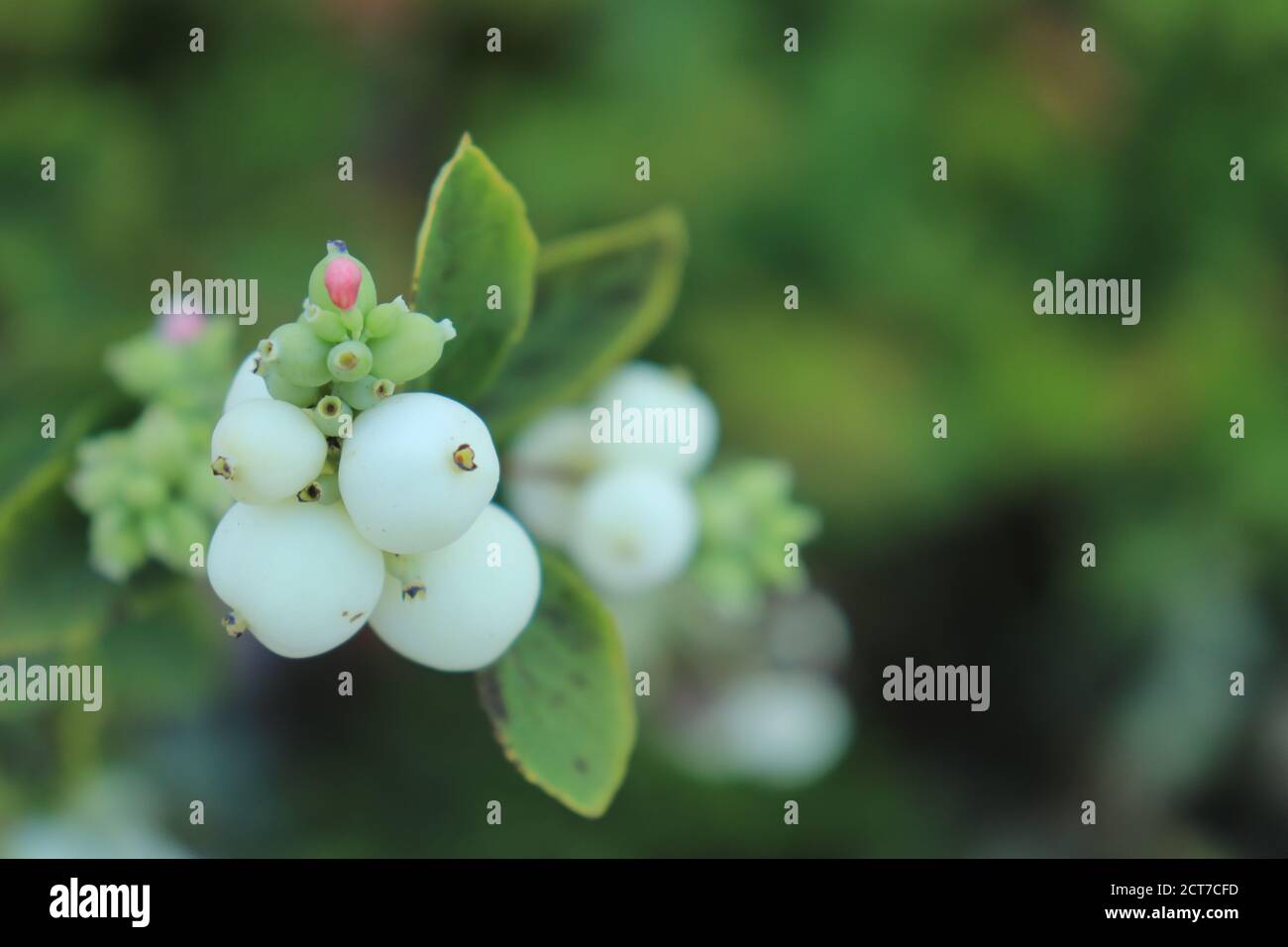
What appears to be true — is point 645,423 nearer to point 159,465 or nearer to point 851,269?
point 159,465

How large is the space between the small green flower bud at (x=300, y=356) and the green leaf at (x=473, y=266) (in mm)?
219

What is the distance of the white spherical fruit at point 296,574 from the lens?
101 cm

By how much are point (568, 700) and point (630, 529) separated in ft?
1.12

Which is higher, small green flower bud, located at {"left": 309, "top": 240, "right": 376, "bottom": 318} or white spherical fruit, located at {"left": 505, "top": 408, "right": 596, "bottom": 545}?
small green flower bud, located at {"left": 309, "top": 240, "right": 376, "bottom": 318}

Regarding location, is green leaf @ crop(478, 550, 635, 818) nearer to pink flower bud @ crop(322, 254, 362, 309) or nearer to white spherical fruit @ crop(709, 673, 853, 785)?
pink flower bud @ crop(322, 254, 362, 309)

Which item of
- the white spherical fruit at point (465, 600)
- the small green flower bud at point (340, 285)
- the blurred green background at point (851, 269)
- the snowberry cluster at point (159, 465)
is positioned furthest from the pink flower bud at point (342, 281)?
the blurred green background at point (851, 269)

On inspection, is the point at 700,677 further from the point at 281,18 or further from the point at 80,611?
the point at 281,18

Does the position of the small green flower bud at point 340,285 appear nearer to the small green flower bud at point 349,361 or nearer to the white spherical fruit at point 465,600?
the small green flower bud at point 349,361

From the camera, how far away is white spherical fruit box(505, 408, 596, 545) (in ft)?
5.62

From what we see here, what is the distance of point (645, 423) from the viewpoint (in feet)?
5.78

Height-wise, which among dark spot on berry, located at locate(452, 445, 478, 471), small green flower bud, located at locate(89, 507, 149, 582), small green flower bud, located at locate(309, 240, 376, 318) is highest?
small green flower bud, located at locate(309, 240, 376, 318)

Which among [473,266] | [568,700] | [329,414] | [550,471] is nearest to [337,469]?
[329,414]

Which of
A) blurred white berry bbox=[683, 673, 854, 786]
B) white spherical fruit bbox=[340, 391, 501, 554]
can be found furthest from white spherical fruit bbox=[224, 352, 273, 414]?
blurred white berry bbox=[683, 673, 854, 786]

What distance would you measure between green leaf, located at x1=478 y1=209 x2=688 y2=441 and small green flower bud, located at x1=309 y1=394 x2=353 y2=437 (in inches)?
18.2
